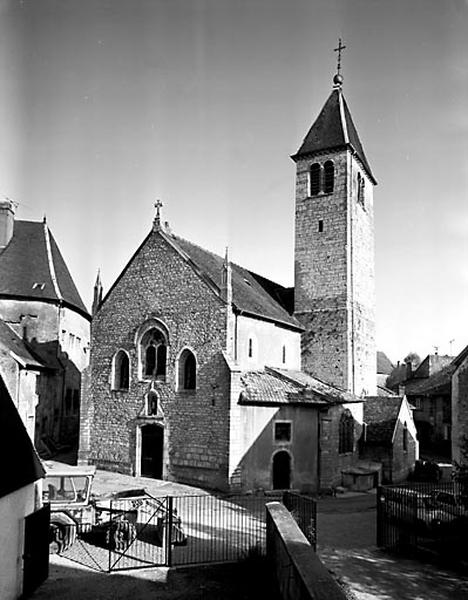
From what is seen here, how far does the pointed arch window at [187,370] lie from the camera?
26.5 meters

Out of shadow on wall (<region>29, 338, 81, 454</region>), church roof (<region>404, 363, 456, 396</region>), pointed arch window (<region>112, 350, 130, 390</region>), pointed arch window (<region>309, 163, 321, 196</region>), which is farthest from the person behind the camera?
church roof (<region>404, 363, 456, 396</region>)

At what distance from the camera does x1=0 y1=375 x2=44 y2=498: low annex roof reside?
10133mm

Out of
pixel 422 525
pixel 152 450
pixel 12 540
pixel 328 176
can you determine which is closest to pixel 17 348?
pixel 152 450

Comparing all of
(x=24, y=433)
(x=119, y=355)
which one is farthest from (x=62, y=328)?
(x=24, y=433)

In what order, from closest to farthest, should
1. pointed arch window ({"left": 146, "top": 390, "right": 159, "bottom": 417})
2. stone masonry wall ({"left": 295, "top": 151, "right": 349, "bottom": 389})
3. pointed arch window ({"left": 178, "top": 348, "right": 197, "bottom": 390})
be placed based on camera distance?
pointed arch window ({"left": 178, "top": 348, "right": 197, "bottom": 390}), pointed arch window ({"left": 146, "top": 390, "right": 159, "bottom": 417}), stone masonry wall ({"left": 295, "top": 151, "right": 349, "bottom": 389})

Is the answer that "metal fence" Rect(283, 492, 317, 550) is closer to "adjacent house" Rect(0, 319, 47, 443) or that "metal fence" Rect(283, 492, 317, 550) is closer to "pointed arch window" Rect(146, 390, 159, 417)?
"pointed arch window" Rect(146, 390, 159, 417)

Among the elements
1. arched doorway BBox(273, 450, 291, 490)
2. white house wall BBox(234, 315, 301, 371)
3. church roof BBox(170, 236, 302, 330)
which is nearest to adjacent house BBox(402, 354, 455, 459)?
church roof BBox(170, 236, 302, 330)

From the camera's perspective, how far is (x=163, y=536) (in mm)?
15180

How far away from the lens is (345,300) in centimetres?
3234

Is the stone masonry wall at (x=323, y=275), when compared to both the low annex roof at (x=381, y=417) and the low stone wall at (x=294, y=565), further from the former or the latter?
the low stone wall at (x=294, y=565)

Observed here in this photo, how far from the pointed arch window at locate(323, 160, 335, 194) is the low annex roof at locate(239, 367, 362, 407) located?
12280mm

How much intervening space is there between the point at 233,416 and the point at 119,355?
787cm

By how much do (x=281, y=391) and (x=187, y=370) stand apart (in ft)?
15.3

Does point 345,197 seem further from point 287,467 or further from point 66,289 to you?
point 66,289
